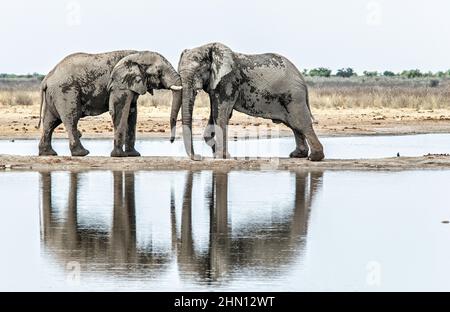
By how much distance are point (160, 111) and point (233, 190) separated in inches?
1058

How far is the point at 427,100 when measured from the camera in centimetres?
5453

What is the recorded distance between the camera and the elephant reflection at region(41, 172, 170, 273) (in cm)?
1406

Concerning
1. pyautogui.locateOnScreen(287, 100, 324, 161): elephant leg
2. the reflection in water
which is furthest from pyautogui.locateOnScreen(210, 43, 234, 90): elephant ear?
the reflection in water

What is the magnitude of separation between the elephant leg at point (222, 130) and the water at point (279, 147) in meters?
2.18

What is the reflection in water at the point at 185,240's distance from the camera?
45.2 ft

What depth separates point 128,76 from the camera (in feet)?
87.1

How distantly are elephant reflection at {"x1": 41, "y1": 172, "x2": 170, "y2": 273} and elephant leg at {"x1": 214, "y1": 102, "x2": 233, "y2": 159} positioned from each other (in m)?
6.83

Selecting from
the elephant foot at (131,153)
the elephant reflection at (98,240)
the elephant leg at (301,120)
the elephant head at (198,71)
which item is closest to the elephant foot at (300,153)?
the elephant leg at (301,120)

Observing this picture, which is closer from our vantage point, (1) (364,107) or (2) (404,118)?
(2) (404,118)

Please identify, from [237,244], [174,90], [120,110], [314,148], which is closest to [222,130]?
[174,90]

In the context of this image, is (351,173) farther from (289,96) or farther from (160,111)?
(160,111)
